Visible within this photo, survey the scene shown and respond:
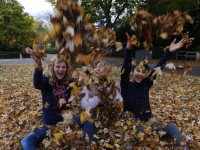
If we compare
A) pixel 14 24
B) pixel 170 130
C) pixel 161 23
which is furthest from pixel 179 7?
pixel 14 24

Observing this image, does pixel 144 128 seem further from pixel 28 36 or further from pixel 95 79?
pixel 28 36

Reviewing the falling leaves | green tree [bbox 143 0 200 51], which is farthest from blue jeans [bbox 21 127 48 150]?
green tree [bbox 143 0 200 51]

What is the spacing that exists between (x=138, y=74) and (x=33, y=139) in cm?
156

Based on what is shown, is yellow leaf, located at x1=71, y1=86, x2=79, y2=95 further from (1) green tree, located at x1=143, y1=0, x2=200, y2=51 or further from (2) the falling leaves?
(1) green tree, located at x1=143, y1=0, x2=200, y2=51

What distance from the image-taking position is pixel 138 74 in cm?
284

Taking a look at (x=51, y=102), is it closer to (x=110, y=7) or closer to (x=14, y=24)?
(x=110, y=7)

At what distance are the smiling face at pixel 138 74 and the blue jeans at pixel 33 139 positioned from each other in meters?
1.34

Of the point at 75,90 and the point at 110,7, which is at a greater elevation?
the point at 110,7

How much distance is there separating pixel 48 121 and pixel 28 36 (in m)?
26.9

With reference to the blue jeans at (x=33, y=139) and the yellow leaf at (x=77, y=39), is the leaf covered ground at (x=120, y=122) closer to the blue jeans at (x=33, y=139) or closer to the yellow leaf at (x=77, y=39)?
the blue jeans at (x=33, y=139)

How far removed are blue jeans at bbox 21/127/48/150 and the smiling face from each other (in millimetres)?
1341

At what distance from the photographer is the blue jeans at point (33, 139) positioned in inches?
94.2

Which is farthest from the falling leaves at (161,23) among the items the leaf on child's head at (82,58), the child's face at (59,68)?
the child's face at (59,68)

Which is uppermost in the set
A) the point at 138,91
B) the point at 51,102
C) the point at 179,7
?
the point at 179,7
